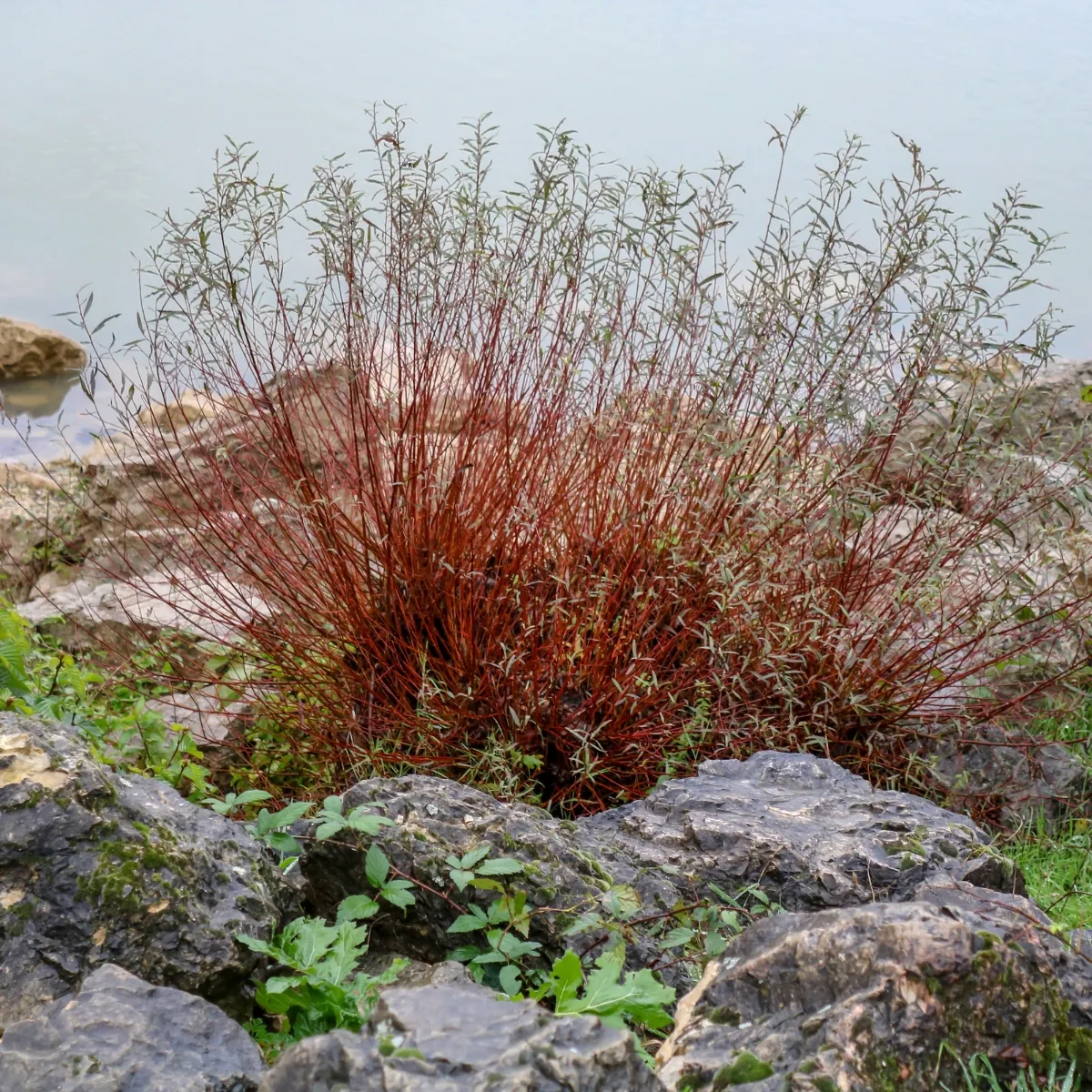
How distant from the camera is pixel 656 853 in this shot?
2.20 m

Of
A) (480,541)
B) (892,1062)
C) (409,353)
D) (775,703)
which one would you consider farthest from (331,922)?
(409,353)

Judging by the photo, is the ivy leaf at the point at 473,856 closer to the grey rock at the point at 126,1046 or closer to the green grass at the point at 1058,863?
the grey rock at the point at 126,1046

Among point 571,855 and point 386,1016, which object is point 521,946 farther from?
point 386,1016

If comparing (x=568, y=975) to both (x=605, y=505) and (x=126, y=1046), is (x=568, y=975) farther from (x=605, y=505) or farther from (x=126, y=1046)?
(x=605, y=505)

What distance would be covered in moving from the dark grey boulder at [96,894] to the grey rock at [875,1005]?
70cm

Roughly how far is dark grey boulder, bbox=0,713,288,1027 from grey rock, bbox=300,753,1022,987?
0.27 meters

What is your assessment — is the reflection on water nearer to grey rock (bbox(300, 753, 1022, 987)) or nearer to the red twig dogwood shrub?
the red twig dogwood shrub

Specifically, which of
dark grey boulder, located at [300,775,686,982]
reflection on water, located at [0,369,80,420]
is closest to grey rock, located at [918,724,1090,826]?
dark grey boulder, located at [300,775,686,982]

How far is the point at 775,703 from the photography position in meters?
3.29

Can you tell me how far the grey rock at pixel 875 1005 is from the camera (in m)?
1.34

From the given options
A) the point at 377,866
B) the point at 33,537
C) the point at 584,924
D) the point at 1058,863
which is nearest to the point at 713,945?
the point at 584,924

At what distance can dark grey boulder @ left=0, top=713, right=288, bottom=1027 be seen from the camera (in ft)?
5.35

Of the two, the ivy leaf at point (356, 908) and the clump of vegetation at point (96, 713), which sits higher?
the ivy leaf at point (356, 908)

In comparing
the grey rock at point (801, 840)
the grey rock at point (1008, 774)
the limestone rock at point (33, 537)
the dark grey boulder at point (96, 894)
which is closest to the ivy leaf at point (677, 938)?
the grey rock at point (801, 840)
